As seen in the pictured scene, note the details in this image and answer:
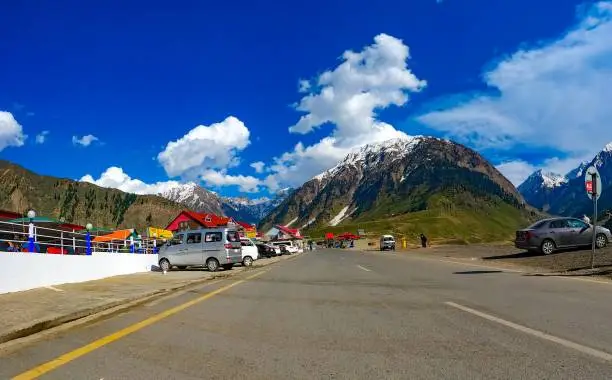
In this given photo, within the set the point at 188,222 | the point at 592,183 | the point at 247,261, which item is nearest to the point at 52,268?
the point at 592,183

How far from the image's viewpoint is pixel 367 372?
5.34m

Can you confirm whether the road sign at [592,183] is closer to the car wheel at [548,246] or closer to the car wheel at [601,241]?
the car wheel at [548,246]

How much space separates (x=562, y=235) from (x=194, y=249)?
17328 mm

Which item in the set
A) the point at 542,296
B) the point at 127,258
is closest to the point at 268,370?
the point at 542,296

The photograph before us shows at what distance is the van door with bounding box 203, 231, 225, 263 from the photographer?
26484 millimetres

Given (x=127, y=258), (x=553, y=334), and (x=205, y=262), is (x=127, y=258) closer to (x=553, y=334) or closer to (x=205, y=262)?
(x=205, y=262)

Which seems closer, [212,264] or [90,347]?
[90,347]

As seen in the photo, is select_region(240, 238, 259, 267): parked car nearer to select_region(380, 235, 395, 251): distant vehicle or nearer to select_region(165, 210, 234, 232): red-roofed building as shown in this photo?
select_region(165, 210, 234, 232): red-roofed building

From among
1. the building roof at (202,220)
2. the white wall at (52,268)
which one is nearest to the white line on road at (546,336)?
the white wall at (52,268)

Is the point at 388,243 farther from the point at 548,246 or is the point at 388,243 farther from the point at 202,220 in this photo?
the point at 548,246

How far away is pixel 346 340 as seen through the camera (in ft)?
23.1

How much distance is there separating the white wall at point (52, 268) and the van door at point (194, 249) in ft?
11.8

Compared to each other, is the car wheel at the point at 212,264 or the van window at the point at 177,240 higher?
the van window at the point at 177,240

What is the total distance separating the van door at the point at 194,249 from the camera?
26922mm
